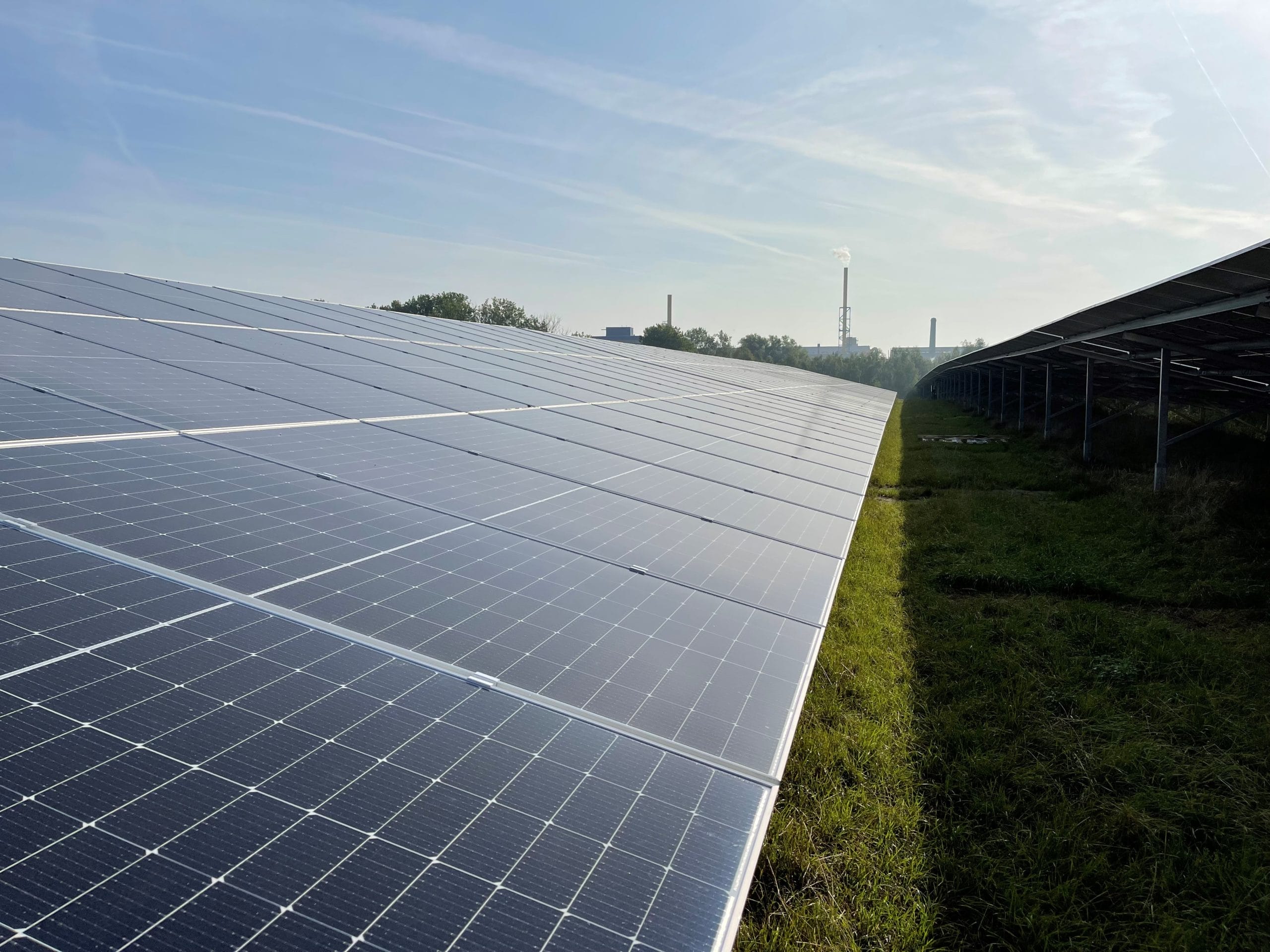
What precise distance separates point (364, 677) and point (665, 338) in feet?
366

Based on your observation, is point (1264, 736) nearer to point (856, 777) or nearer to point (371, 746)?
point (856, 777)

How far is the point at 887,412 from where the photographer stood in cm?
3253

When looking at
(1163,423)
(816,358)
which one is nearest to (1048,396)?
(1163,423)

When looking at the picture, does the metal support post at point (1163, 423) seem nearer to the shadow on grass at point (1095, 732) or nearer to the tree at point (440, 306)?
the shadow on grass at point (1095, 732)

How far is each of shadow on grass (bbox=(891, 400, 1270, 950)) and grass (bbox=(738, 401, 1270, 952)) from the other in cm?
2

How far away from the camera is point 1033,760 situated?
6.15 metres

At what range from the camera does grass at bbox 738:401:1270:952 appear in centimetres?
451

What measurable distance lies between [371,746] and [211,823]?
0.63 m

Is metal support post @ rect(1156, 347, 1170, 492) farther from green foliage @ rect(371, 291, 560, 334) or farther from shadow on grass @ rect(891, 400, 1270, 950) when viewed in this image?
green foliage @ rect(371, 291, 560, 334)

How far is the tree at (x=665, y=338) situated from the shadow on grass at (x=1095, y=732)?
100 metres

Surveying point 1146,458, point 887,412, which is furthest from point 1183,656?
point 887,412

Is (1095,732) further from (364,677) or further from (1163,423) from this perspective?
(1163,423)

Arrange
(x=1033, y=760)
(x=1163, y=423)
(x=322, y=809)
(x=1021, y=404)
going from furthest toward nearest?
(x=1021, y=404), (x=1163, y=423), (x=1033, y=760), (x=322, y=809)

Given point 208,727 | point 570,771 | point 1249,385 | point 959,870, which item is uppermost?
point 1249,385
